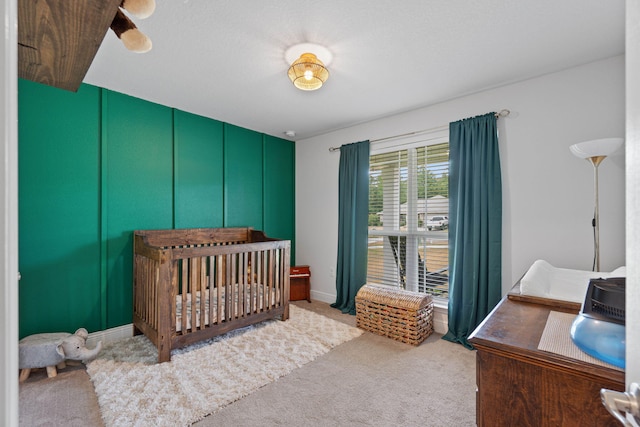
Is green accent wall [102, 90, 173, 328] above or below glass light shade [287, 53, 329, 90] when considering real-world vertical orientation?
below

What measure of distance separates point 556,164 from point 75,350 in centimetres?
388

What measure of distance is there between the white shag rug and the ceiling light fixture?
2089 millimetres

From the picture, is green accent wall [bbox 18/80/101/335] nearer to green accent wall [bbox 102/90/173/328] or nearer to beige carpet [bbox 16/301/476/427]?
green accent wall [bbox 102/90/173/328]

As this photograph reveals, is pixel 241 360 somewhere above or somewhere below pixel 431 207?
below

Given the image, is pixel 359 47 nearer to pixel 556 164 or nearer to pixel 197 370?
pixel 556 164

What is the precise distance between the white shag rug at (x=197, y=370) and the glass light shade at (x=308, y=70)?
209 centimetres

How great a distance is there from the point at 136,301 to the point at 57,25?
247 cm

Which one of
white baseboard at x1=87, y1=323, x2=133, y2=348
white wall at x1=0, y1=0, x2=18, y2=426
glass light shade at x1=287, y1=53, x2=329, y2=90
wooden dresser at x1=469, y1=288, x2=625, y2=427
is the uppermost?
glass light shade at x1=287, y1=53, x2=329, y2=90

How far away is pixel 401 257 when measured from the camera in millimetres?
3330

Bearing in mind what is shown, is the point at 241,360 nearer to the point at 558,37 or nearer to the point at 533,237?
the point at 533,237

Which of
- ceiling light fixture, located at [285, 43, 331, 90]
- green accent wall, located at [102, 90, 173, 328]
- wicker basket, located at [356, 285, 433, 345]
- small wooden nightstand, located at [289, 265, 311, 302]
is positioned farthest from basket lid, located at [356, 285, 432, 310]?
green accent wall, located at [102, 90, 173, 328]

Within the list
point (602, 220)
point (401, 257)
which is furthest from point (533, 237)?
point (401, 257)

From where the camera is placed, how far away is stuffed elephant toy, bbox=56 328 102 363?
2.11m

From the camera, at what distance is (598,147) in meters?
1.75
